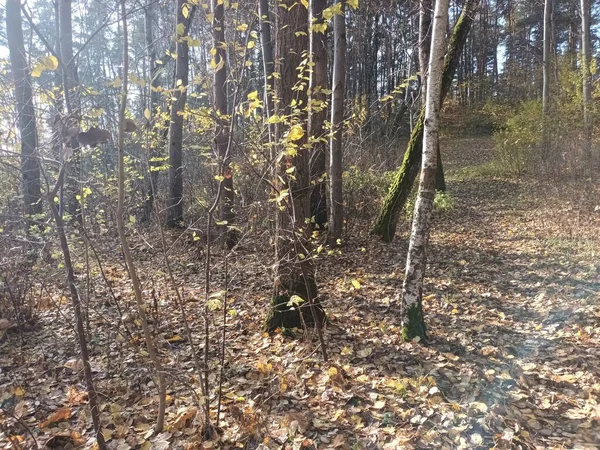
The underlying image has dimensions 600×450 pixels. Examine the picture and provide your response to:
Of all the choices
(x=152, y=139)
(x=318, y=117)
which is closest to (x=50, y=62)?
(x=318, y=117)

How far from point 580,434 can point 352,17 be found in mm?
21374

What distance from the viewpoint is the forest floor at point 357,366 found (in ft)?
9.51

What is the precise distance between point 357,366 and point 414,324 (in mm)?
768

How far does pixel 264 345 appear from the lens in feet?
13.7

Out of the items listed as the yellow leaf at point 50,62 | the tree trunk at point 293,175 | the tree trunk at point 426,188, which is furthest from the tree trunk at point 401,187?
the yellow leaf at point 50,62

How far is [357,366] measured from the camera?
379cm

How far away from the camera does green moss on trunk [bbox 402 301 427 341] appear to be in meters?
4.12

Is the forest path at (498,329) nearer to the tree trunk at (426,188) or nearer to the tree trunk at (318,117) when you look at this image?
the tree trunk at (426,188)

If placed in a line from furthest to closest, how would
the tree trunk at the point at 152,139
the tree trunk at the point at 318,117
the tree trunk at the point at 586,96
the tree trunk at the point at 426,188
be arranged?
the tree trunk at the point at 586,96 → the tree trunk at the point at 318,117 → the tree trunk at the point at 426,188 → the tree trunk at the point at 152,139

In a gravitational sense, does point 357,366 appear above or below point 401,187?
below

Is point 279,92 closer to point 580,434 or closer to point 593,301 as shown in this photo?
A: point 580,434

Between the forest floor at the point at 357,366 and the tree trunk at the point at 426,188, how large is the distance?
275 mm

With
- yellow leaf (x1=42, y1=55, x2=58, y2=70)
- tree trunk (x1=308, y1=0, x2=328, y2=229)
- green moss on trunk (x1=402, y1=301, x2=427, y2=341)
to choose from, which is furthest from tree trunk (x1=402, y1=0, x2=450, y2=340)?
yellow leaf (x1=42, y1=55, x2=58, y2=70)

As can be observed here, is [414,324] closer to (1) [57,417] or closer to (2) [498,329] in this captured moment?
(2) [498,329]
